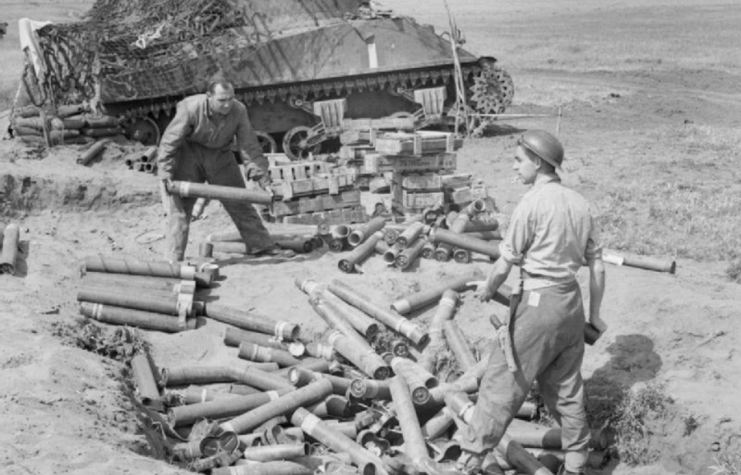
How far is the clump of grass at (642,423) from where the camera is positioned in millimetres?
8461

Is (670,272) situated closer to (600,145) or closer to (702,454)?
(702,454)

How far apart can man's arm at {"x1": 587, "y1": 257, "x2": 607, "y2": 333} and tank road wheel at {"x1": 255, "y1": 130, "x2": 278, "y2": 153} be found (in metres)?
12.7

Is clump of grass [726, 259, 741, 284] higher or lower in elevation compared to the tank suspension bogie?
lower

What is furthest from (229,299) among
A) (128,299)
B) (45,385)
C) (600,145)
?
(600,145)

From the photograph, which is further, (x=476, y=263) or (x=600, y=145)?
(x=600, y=145)

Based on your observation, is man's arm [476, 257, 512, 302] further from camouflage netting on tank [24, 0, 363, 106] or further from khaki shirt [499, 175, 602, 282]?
camouflage netting on tank [24, 0, 363, 106]

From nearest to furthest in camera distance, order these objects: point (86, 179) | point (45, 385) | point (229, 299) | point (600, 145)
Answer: point (45, 385)
point (229, 299)
point (86, 179)
point (600, 145)

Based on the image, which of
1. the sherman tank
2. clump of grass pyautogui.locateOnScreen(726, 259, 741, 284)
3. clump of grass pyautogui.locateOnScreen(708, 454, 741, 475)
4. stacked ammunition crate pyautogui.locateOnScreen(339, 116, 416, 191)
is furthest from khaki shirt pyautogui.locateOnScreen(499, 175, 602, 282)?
the sherman tank

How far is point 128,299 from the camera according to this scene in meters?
10.8

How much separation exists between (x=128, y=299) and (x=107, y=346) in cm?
96

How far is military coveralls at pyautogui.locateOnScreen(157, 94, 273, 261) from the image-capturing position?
11844mm

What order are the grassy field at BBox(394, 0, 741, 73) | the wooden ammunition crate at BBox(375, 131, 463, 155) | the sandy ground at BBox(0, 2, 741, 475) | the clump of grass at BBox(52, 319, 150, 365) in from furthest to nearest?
the grassy field at BBox(394, 0, 741, 73), the wooden ammunition crate at BBox(375, 131, 463, 155), the clump of grass at BBox(52, 319, 150, 365), the sandy ground at BBox(0, 2, 741, 475)

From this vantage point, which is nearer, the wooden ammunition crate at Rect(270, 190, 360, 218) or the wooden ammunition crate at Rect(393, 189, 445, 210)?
the wooden ammunition crate at Rect(393, 189, 445, 210)

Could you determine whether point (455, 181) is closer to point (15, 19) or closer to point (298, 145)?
point (298, 145)
